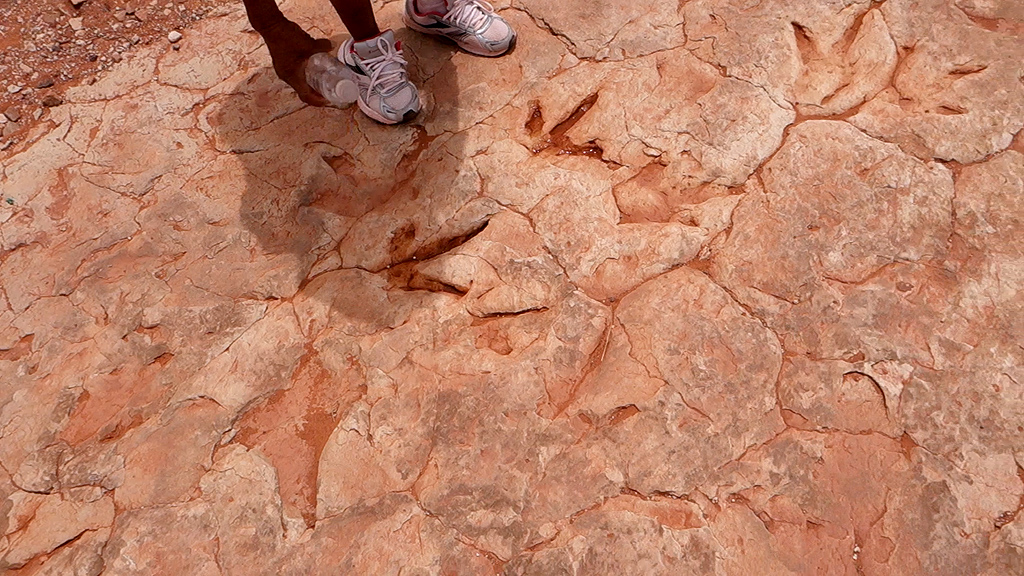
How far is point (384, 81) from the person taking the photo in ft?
6.67

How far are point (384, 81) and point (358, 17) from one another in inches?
7.6

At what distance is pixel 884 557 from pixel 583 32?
1.71 m

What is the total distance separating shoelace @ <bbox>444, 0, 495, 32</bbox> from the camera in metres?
2.16

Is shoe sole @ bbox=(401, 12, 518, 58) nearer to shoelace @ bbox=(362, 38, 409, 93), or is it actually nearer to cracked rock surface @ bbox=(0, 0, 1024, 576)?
cracked rock surface @ bbox=(0, 0, 1024, 576)

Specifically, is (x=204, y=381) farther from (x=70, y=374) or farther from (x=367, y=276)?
(x=367, y=276)

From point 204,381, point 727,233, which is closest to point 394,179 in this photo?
point 204,381

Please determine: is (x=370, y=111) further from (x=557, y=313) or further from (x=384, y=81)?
(x=557, y=313)

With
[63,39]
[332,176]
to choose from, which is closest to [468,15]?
[332,176]

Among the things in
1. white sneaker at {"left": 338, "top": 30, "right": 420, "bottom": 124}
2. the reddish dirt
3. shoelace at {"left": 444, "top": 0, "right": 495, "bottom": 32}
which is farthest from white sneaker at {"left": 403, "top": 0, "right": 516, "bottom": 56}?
the reddish dirt

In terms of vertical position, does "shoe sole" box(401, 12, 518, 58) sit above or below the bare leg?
below

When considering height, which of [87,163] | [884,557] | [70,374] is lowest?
[884,557]

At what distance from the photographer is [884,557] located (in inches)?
54.1

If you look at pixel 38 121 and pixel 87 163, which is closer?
pixel 87 163

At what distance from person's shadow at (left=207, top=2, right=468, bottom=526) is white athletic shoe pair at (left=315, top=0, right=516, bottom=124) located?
0.06 metres
